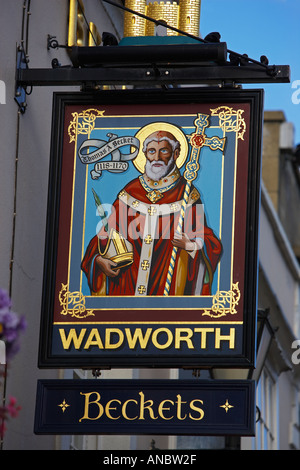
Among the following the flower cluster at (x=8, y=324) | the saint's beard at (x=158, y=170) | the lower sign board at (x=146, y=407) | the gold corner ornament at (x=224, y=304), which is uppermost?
the saint's beard at (x=158, y=170)

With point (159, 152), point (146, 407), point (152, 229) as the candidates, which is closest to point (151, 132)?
point (159, 152)

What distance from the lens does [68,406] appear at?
892 centimetres

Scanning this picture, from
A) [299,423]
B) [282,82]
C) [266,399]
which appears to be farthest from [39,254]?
[299,423]

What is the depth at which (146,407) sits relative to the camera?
882cm

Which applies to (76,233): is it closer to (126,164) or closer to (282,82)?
(126,164)

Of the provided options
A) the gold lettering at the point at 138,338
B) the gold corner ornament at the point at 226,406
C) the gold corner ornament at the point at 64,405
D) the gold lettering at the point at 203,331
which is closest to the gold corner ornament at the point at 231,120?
the gold lettering at the point at 203,331

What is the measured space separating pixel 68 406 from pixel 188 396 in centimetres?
90

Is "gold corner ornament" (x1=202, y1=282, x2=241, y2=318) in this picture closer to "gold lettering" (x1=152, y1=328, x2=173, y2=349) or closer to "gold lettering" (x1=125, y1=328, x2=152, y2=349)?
"gold lettering" (x1=152, y1=328, x2=173, y2=349)

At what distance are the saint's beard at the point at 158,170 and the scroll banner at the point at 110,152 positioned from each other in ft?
A: 0.49

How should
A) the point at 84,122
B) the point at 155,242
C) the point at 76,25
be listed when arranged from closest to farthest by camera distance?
the point at 155,242 → the point at 84,122 → the point at 76,25

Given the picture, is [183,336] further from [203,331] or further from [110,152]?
[110,152]

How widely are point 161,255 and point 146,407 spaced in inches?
46.7

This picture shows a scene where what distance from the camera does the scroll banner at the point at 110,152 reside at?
951 cm

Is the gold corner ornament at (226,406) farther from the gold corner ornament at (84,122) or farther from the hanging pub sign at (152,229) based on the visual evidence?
the gold corner ornament at (84,122)
